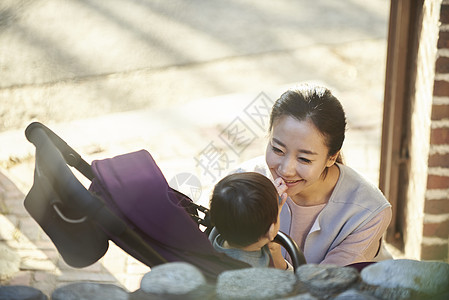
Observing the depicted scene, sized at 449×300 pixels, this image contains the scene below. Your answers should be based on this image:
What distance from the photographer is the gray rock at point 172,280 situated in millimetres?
1281

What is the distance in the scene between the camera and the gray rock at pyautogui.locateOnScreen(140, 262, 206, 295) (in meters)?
1.28

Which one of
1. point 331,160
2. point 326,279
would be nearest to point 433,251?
point 331,160

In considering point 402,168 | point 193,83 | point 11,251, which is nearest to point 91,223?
point 11,251

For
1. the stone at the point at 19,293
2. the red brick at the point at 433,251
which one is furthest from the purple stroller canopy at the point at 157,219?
the red brick at the point at 433,251

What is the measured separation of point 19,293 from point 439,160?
5.75ft

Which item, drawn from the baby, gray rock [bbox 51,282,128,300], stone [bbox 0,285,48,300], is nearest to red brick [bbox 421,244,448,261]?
the baby

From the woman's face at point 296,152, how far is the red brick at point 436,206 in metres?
0.77

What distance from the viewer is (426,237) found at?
2.60m

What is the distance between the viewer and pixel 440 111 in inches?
95.1

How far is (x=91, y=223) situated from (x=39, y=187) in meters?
0.17

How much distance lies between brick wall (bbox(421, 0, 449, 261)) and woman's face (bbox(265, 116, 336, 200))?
67cm

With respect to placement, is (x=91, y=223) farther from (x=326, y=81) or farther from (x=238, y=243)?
(x=326, y=81)

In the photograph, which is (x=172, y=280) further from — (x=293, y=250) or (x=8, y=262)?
(x=8, y=262)

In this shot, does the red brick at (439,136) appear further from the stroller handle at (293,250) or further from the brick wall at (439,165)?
the stroller handle at (293,250)
